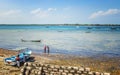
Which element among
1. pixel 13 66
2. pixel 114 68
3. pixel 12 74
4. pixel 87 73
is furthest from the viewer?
pixel 114 68

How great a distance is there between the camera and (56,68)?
13.8m

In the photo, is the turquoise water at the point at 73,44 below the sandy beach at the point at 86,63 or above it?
below

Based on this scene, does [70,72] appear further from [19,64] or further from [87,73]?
[19,64]

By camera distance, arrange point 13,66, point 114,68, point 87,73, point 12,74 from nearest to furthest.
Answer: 1. point 87,73
2. point 12,74
3. point 13,66
4. point 114,68

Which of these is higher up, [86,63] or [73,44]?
[86,63]

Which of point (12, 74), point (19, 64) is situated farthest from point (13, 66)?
point (12, 74)

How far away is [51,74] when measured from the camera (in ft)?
45.3

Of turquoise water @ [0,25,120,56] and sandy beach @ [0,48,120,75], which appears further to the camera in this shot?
turquoise water @ [0,25,120,56]

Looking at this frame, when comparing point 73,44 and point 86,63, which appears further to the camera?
point 73,44

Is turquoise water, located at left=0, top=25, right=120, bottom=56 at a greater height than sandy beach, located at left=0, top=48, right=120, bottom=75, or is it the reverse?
sandy beach, located at left=0, top=48, right=120, bottom=75

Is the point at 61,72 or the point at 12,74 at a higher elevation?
the point at 61,72

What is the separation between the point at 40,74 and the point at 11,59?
14115mm

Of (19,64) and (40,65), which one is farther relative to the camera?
(19,64)

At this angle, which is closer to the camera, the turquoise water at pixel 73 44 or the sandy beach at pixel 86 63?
the sandy beach at pixel 86 63
